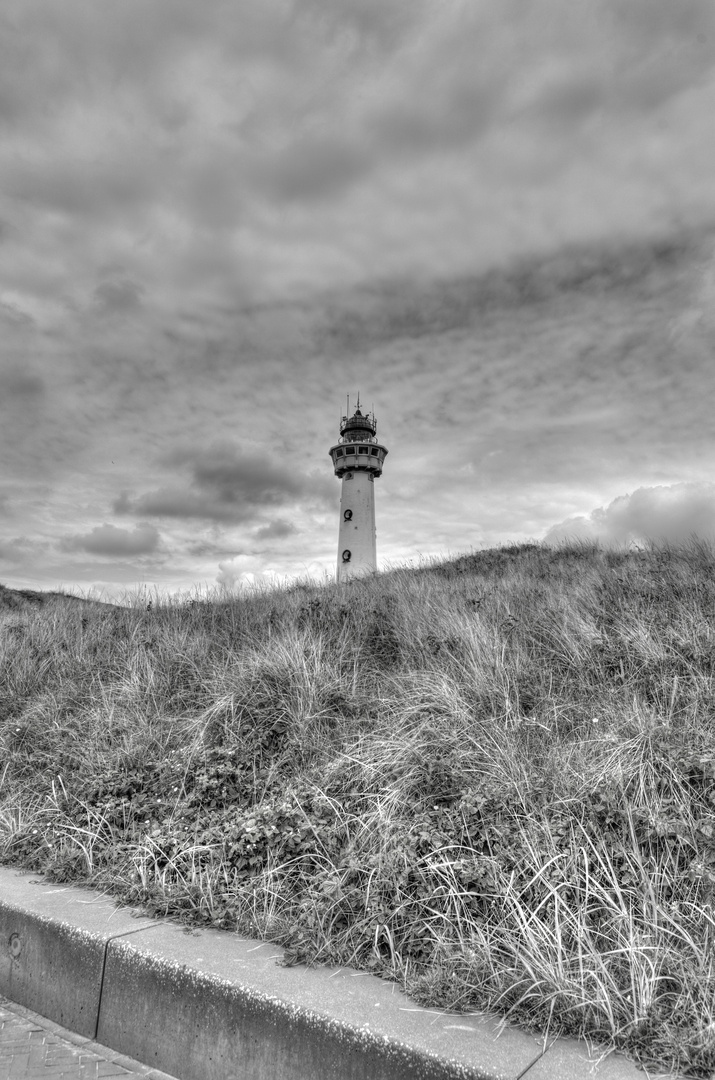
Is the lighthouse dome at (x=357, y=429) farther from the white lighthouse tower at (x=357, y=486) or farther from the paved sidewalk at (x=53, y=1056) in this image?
the paved sidewalk at (x=53, y=1056)

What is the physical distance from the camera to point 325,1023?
232 centimetres

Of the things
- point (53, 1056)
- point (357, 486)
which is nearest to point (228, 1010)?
point (53, 1056)

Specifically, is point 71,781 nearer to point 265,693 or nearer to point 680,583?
point 265,693

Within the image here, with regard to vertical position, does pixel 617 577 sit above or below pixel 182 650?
above

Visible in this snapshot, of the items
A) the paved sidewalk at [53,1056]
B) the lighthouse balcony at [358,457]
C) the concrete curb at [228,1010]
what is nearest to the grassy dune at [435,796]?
the concrete curb at [228,1010]

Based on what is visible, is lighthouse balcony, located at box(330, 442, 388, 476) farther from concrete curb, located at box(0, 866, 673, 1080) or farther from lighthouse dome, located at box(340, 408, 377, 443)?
concrete curb, located at box(0, 866, 673, 1080)

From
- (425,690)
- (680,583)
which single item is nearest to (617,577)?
(680,583)

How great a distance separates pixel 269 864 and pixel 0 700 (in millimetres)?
4614

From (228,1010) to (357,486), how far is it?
30022 mm

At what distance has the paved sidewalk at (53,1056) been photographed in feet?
8.53

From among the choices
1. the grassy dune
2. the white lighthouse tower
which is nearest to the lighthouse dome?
the white lighthouse tower

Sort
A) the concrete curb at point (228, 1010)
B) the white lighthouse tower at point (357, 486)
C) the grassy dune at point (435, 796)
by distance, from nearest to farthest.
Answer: the concrete curb at point (228, 1010) < the grassy dune at point (435, 796) < the white lighthouse tower at point (357, 486)

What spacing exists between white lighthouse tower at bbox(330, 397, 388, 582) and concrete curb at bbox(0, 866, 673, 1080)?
26.9 metres

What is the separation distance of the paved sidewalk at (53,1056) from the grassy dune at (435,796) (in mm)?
563
